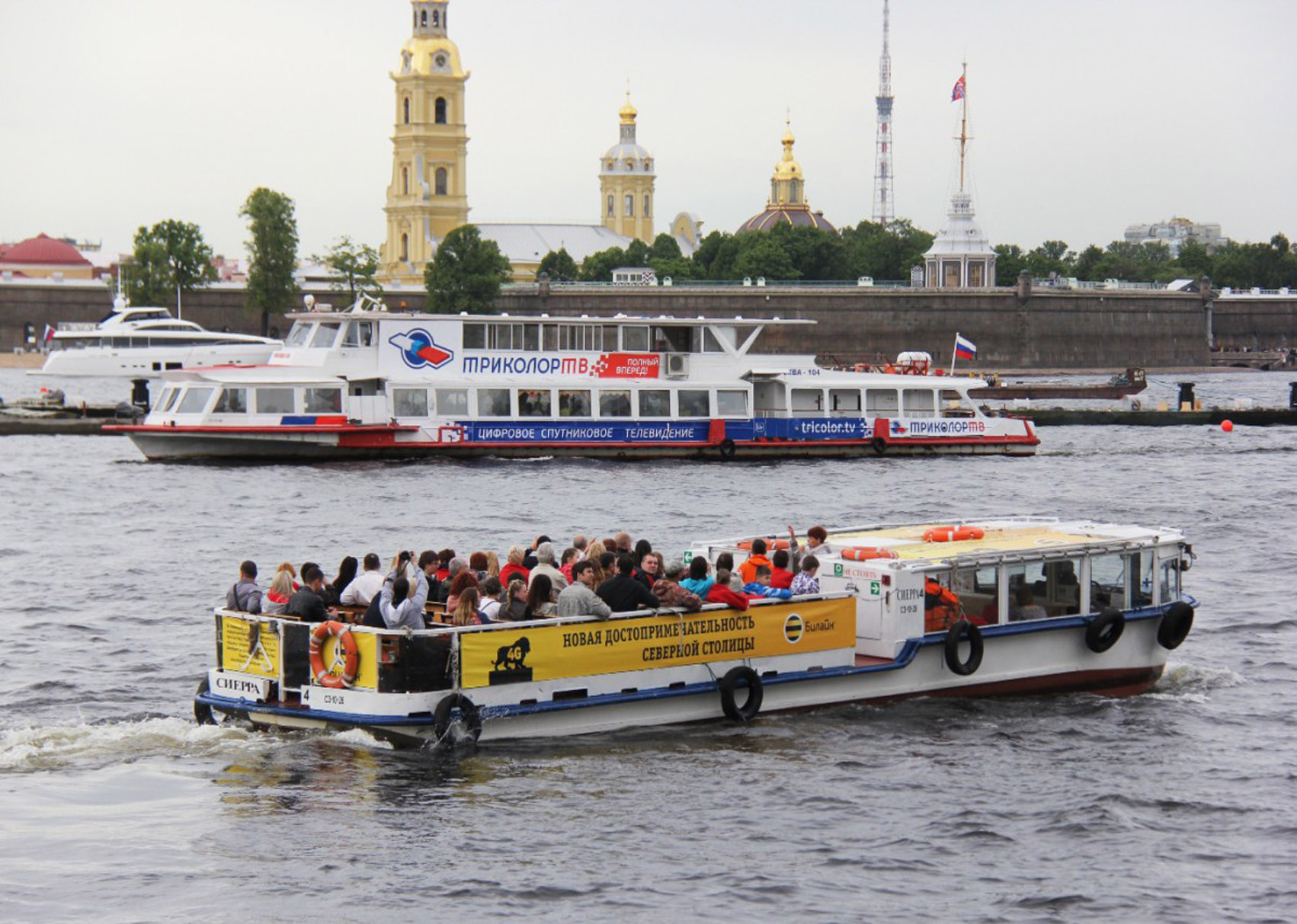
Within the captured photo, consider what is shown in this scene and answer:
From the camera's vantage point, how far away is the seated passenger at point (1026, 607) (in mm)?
20656

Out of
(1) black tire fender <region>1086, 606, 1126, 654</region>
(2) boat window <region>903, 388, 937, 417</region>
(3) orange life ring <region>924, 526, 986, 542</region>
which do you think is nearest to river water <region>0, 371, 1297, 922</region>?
(1) black tire fender <region>1086, 606, 1126, 654</region>

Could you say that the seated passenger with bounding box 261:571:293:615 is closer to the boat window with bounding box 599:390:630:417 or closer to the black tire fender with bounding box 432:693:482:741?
the black tire fender with bounding box 432:693:482:741

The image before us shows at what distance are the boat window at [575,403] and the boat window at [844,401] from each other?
7273 mm

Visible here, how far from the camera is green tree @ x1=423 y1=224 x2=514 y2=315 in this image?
128m

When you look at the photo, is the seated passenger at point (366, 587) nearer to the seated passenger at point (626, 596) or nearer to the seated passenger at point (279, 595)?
the seated passenger at point (279, 595)

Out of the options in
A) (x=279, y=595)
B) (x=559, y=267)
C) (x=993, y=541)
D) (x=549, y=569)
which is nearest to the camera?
(x=279, y=595)

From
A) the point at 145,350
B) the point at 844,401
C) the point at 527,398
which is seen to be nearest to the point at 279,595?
the point at 527,398

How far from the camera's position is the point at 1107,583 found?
21297mm

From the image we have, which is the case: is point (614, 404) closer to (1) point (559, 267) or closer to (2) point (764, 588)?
Result: (2) point (764, 588)

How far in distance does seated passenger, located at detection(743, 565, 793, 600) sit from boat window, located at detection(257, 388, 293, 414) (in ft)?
97.4

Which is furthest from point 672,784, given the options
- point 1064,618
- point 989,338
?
point 989,338

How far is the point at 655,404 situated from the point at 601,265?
114 metres

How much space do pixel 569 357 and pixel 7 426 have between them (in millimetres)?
22045

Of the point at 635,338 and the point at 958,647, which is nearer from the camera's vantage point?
the point at 958,647
